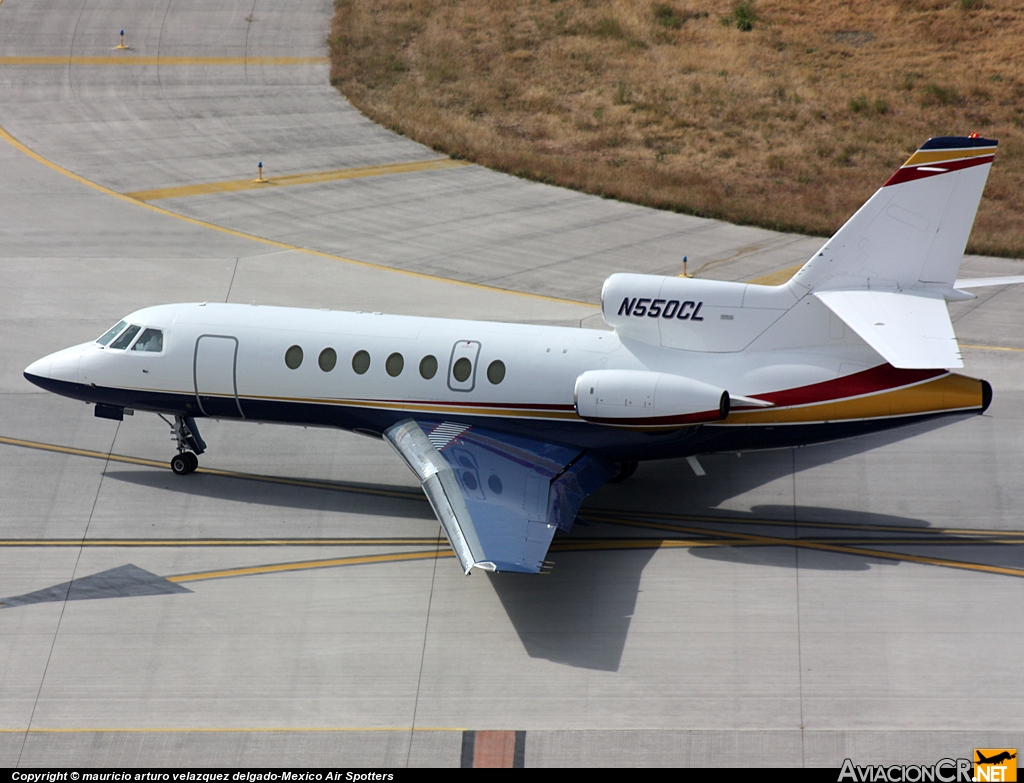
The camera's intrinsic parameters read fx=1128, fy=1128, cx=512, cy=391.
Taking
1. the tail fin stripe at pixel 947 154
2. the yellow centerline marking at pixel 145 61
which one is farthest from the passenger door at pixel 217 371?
the yellow centerline marking at pixel 145 61

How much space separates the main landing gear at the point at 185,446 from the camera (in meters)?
20.8

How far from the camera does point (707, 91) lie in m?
42.9

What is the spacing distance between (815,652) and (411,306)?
1387 centimetres

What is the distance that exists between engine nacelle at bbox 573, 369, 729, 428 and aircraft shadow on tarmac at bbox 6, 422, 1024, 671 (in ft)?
6.20

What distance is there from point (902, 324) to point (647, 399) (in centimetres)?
391

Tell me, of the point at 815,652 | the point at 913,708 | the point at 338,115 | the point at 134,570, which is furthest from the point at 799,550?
the point at 338,115

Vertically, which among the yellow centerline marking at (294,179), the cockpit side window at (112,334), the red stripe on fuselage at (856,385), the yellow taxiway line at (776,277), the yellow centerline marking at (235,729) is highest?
the yellow centerline marking at (294,179)

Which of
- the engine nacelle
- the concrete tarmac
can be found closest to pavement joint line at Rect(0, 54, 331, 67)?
the concrete tarmac

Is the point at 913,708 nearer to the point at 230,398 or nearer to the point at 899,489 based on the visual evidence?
the point at 899,489

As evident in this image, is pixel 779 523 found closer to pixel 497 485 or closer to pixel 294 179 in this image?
pixel 497 485

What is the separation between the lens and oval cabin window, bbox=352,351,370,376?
1934cm

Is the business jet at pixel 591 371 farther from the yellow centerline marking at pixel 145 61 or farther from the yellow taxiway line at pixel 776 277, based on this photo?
the yellow centerline marking at pixel 145 61

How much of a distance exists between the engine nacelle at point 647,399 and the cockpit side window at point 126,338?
8.35 meters

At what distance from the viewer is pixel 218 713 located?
15.4 m
